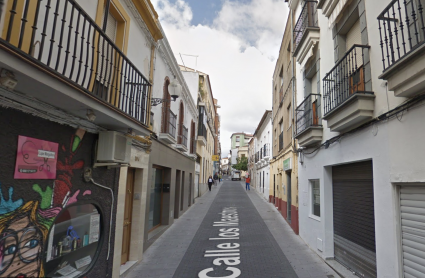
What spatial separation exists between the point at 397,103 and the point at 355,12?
Result: 2.41 meters

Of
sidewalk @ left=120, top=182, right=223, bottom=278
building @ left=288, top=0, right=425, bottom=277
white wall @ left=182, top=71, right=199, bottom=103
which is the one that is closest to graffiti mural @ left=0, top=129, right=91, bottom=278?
sidewalk @ left=120, top=182, right=223, bottom=278

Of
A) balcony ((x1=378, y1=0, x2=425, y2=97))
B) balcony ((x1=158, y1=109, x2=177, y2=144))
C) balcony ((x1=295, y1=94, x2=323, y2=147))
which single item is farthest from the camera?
balcony ((x1=158, y1=109, x2=177, y2=144))

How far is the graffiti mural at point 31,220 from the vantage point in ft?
7.81

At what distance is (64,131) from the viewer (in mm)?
3215

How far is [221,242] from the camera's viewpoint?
7.41 metres

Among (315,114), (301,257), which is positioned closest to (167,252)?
(301,257)

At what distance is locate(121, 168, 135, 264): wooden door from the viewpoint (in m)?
5.62

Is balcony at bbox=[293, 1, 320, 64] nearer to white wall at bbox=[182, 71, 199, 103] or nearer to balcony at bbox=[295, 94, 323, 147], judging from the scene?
balcony at bbox=[295, 94, 323, 147]

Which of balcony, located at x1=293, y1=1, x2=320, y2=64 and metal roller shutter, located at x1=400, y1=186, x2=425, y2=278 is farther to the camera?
balcony, located at x1=293, y1=1, x2=320, y2=64

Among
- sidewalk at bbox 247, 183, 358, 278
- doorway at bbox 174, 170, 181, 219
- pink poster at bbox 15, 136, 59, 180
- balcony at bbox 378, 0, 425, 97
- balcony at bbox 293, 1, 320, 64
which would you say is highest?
balcony at bbox 293, 1, 320, 64

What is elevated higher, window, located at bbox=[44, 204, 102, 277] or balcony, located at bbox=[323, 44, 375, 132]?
balcony, located at bbox=[323, 44, 375, 132]

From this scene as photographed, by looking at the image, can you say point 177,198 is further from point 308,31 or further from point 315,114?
point 308,31

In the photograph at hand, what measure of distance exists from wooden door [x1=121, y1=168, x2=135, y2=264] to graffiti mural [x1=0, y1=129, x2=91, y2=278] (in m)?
2.41

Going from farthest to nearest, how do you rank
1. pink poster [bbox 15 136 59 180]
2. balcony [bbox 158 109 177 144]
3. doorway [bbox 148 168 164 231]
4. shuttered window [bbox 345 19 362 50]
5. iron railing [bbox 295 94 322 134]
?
doorway [bbox 148 168 164 231], balcony [bbox 158 109 177 144], iron railing [bbox 295 94 322 134], shuttered window [bbox 345 19 362 50], pink poster [bbox 15 136 59 180]
